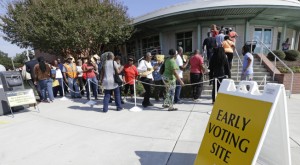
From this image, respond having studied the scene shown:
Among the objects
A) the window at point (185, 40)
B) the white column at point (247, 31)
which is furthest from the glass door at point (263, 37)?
the window at point (185, 40)

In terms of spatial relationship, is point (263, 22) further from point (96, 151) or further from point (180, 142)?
point (96, 151)

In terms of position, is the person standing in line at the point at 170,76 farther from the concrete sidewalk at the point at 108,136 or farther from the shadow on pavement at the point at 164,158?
the shadow on pavement at the point at 164,158

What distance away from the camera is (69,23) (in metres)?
11.0

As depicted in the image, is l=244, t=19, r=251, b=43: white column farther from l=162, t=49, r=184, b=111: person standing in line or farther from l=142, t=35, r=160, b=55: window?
l=162, t=49, r=184, b=111: person standing in line

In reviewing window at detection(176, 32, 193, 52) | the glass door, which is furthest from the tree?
the glass door

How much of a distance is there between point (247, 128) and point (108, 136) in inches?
113

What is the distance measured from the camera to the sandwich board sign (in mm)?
1960

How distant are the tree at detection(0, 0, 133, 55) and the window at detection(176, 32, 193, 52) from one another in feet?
16.3

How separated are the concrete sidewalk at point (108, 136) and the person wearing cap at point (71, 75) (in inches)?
95.1

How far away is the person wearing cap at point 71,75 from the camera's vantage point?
864 centimetres

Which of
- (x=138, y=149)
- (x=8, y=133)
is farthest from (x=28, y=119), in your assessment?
(x=138, y=149)

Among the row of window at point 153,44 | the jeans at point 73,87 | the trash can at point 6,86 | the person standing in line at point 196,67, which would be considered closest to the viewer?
the trash can at point 6,86

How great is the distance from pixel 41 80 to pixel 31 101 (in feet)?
5.05

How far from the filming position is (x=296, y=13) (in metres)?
13.4
